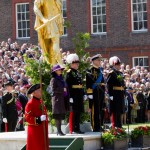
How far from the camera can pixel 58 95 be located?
16422 mm

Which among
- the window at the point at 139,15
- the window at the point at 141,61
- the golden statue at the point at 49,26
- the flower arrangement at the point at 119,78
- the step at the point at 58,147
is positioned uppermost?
the window at the point at 139,15

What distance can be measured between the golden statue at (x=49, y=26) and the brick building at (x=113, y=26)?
18.2m

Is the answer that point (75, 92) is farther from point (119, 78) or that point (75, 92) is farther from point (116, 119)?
point (116, 119)

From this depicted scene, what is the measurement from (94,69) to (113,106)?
3.67 feet

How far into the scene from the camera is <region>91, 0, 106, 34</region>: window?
38375mm

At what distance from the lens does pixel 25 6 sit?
4059 cm

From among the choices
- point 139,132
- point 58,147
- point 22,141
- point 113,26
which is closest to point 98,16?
point 113,26

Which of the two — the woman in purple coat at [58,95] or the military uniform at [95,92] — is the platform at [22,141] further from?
the military uniform at [95,92]

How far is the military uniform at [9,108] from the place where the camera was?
20453mm

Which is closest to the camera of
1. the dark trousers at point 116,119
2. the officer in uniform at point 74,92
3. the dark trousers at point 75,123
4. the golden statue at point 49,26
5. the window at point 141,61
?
the officer in uniform at point 74,92

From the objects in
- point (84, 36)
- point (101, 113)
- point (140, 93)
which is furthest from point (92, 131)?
point (140, 93)

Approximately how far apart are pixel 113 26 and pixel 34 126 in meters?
24.0

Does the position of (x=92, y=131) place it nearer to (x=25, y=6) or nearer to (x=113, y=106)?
(x=113, y=106)

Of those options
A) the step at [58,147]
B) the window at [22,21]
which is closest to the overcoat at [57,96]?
the step at [58,147]
